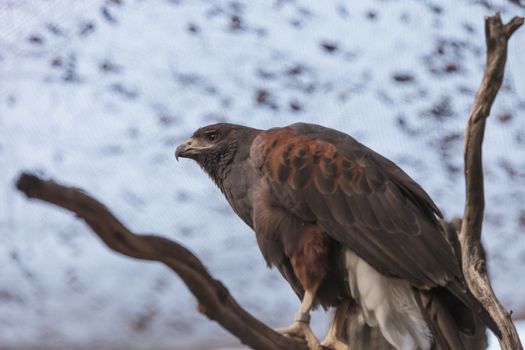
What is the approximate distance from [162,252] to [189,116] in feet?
8.42

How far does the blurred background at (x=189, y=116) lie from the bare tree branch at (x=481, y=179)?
1083 millimetres

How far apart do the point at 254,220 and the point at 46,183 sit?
1.67 m

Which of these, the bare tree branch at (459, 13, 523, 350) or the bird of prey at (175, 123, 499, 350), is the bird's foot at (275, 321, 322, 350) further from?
the bare tree branch at (459, 13, 523, 350)

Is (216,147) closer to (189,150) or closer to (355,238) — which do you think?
(189,150)

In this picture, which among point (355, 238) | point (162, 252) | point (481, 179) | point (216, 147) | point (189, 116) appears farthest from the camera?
point (189, 116)

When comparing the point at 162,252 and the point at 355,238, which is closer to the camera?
the point at 162,252

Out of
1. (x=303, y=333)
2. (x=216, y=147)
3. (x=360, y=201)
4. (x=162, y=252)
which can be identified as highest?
(x=216, y=147)

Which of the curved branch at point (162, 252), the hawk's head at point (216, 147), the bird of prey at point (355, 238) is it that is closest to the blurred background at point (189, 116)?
the hawk's head at point (216, 147)

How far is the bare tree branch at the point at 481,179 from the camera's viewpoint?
11.2ft

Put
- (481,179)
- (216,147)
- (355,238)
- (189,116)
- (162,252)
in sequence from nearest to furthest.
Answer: (162,252) → (355,238) → (481,179) → (216,147) → (189,116)

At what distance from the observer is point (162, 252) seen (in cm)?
249

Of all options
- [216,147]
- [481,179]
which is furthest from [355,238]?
[216,147]

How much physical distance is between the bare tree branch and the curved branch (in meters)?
1.14

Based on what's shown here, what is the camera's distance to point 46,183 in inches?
84.5
